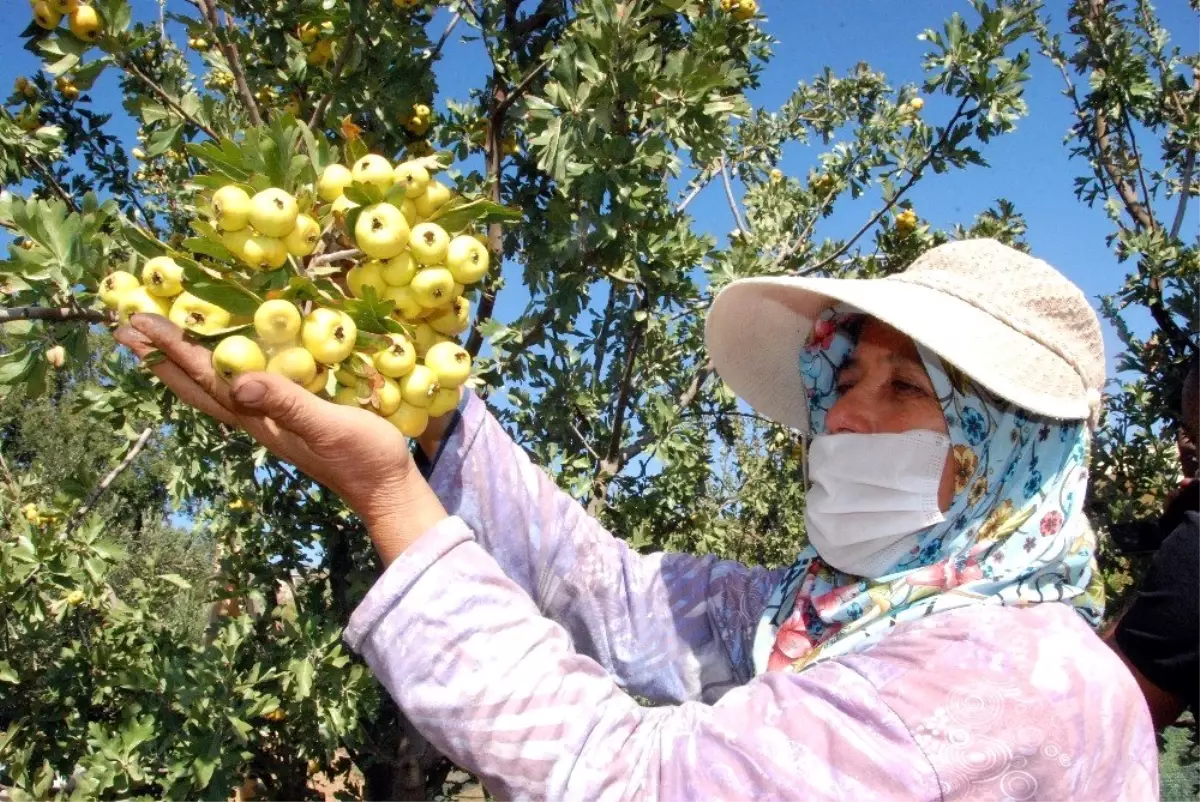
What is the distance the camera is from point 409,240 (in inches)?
49.9

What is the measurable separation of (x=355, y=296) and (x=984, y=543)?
1003 mm

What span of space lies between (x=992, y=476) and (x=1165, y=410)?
15.8 feet

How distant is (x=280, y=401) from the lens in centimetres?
105

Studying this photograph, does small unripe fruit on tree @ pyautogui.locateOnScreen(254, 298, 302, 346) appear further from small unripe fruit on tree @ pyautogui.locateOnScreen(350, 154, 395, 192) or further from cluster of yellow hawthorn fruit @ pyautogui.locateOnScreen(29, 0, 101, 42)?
cluster of yellow hawthorn fruit @ pyautogui.locateOnScreen(29, 0, 101, 42)

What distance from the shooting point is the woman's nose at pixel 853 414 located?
1.44 m

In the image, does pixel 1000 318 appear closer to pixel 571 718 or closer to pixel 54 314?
pixel 571 718

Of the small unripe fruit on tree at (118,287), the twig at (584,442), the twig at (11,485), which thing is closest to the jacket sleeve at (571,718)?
the small unripe fruit on tree at (118,287)

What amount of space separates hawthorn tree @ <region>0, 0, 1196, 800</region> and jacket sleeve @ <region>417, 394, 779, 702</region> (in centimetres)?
44

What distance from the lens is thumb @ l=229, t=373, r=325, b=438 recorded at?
3.42 ft

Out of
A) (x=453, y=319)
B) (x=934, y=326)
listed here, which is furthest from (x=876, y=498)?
(x=453, y=319)

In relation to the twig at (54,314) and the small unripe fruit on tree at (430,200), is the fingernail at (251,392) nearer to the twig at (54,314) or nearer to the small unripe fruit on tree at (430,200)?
the small unripe fruit on tree at (430,200)

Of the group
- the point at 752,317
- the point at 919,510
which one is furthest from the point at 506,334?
the point at 919,510

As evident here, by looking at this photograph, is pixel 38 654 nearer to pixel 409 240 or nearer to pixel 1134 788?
pixel 409 240

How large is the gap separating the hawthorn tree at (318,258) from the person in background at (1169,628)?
5.12 ft
